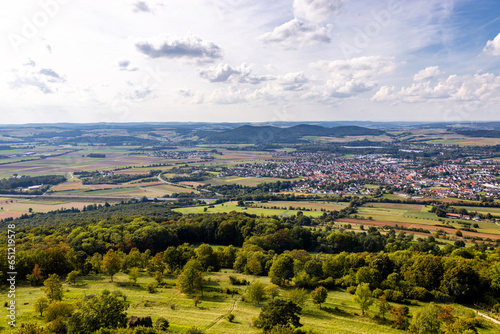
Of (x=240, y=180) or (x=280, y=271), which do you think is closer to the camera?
(x=280, y=271)

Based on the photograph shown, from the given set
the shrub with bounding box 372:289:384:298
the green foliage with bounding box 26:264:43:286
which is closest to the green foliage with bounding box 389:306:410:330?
the shrub with bounding box 372:289:384:298

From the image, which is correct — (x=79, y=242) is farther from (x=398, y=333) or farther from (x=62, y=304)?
(x=398, y=333)

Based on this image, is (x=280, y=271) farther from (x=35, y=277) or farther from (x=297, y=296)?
(x=35, y=277)

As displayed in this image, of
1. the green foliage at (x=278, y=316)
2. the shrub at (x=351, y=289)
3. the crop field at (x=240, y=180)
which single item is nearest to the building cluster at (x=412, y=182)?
the crop field at (x=240, y=180)

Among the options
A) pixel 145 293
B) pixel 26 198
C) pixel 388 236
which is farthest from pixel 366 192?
pixel 26 198

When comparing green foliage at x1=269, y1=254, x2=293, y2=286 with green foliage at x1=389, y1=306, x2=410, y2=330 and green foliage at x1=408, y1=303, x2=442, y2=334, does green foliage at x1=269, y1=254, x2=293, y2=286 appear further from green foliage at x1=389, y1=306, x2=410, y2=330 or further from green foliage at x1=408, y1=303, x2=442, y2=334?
green foliage at x1=408, y1=303, x2=442, y2=334

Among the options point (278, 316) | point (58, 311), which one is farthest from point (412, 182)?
point (58, 311)
